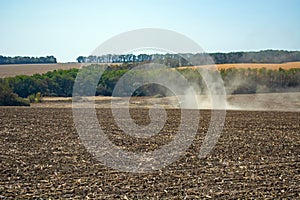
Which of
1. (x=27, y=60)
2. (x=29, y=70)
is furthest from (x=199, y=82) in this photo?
(x=27, y=60)

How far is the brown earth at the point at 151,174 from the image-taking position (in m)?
10.8

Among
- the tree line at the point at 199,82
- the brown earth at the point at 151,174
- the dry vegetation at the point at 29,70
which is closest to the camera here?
the brown earth at the point at 151,174

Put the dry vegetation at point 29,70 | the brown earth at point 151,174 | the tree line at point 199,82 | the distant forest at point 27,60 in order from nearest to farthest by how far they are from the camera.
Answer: the brown earth at point 151,174 < the tree line at point 199,82 < the dry vegetation at point 29,70 < the distant forest at point 27,60

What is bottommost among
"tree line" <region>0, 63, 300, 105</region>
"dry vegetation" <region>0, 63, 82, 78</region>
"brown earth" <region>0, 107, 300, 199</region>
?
"brown earth" <region>0, 107, 300, 199</region>

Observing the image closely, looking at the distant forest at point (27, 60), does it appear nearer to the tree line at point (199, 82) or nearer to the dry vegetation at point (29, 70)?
the dry vegetation at point (29, 70)

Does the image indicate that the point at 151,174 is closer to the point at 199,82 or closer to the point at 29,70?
the point at 199,82

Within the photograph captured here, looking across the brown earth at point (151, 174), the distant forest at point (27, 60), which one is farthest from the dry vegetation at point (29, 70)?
the brown earth at point (151, 174)

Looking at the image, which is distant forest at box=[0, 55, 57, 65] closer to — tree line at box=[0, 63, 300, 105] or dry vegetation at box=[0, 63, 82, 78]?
dry vegetation at box=[0, 63, 82, 78]

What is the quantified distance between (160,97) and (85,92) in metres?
9.46

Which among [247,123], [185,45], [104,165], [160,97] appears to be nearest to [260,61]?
[160,97]

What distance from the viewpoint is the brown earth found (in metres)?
10.8

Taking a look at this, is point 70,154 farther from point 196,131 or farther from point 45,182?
point 196,131

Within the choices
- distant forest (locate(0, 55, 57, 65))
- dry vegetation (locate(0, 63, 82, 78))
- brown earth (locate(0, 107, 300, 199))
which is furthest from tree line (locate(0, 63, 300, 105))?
distant forest (locate(0, 55, 57, 65))

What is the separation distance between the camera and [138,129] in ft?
80.3
